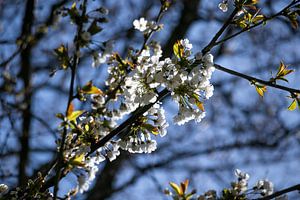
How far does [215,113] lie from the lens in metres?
7.63

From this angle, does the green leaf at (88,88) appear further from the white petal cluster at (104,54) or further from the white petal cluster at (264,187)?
the white petal cluster at (264,187)

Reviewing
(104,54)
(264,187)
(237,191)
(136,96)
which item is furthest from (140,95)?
(264,187)

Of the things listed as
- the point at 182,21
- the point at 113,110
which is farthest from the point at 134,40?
the point at 113,110

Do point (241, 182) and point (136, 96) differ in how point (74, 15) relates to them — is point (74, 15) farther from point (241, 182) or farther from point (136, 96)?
point (241, 182)

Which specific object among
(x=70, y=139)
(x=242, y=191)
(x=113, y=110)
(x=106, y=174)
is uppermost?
(x=106, y=174)

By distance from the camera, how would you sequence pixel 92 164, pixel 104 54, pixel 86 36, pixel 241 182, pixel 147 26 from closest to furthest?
pixel 86 36
pixel 104 54
pixel 92 164
pixel 147 26
pixel 241 182

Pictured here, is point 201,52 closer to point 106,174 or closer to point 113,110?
point 113,110

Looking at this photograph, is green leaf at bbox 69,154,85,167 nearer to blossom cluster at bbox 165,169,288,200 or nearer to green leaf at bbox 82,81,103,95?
green leaf at bbox 82,81,103,95

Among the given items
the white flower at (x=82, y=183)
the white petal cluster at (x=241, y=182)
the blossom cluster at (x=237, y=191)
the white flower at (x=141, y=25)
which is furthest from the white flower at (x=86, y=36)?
the white petal cluster at (x=241, y=182)

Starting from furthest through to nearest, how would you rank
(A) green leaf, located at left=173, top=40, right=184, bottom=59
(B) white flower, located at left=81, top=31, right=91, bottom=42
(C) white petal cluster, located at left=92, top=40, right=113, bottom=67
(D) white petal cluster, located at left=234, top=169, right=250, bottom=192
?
(D) white petal cluster, located at left=234, top=169, right=250, bottom=192, (A) green leaf, located at left=173, top=40, right=184, bottom=59, (C) white petal cluster, located at left=92, top=40, right=113, bottom=67, (B) white flower, located at left=81, top=31, right=91, bottom=42

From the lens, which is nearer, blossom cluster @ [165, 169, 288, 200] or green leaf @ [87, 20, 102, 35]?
green leaf @ [87, 20, 102, 35]

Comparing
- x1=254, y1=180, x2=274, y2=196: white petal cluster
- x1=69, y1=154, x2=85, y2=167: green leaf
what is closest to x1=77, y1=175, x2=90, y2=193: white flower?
x1=69, y1=154, x2=85, y2=167: green leaf

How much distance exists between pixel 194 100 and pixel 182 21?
16.5ft

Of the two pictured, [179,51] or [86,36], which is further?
[179,51]
